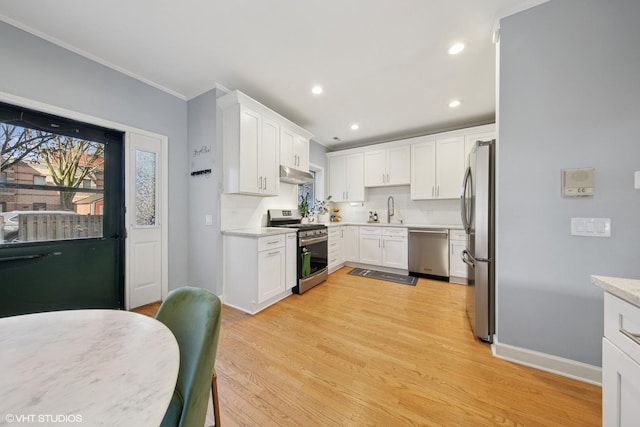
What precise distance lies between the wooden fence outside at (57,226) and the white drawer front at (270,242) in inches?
68.1

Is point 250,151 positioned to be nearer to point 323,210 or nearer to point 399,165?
point 323,210

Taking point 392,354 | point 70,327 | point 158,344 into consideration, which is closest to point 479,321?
point 392,354

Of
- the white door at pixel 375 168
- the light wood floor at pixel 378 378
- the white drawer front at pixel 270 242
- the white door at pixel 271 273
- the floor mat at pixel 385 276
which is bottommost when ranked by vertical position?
the light wood floor at pixel 378 378

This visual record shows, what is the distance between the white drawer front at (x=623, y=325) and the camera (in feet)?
2.40

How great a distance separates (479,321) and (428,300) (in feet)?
3.00

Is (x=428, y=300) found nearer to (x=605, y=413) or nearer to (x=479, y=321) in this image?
(x=479, y=321)

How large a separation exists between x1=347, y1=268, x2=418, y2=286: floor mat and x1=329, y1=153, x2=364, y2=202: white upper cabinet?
1500mm

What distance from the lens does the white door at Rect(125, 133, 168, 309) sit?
2.56 metres

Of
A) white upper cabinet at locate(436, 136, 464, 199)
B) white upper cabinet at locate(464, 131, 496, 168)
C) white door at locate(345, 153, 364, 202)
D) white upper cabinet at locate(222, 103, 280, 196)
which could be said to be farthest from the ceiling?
white door at locate(345, 153, 364, 202)

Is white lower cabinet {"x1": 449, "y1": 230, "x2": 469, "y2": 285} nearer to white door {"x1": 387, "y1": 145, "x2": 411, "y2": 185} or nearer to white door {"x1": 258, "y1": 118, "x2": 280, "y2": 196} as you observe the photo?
white door {"x1": 387, "y1": 145, "x2": 411, "y2": 185}

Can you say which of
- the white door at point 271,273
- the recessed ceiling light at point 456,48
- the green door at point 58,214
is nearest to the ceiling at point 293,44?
the recessed ceiling light at point 456,48

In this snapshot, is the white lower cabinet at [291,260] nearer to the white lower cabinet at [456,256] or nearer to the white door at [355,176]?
the white door at [355,176]

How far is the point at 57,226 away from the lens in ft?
7.09

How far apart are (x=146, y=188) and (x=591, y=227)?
417 cm
